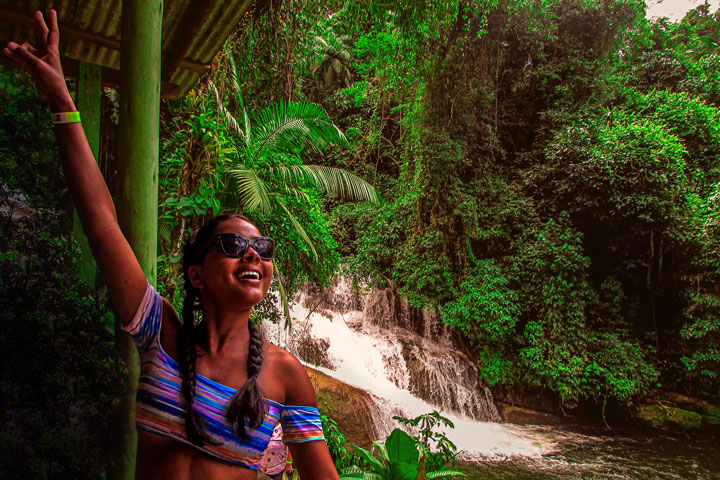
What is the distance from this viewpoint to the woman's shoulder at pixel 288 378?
46.1 inches

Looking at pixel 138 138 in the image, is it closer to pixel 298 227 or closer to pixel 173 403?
pixel 173 403

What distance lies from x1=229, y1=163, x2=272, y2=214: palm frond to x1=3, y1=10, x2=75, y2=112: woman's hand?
202 inches

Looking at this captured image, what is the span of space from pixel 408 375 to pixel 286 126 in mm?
5888

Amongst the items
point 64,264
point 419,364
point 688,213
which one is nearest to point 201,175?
point 64,264

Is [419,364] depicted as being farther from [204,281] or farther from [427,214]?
[204,281]

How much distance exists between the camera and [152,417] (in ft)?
3.32

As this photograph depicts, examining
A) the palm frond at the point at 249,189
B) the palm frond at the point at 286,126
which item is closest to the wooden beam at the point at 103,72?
the palm frond at the point at 249,189

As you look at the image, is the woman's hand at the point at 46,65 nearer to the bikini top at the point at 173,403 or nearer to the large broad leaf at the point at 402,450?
the bikini top at the point at 173,403

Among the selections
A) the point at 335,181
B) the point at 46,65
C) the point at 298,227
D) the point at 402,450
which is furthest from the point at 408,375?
the point at 46,65

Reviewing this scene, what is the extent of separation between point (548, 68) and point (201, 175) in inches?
435

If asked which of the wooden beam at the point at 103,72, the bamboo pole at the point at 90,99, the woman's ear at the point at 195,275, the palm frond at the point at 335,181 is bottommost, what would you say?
the woman's ear at the point at 195,275

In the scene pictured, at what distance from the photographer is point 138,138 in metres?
1.46

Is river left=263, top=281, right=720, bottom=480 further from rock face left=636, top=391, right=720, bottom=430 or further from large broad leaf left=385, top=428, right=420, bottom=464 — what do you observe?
large broad leaf left=385, top=428, right=420, bottom=464

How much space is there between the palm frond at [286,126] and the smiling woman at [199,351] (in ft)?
21.0
